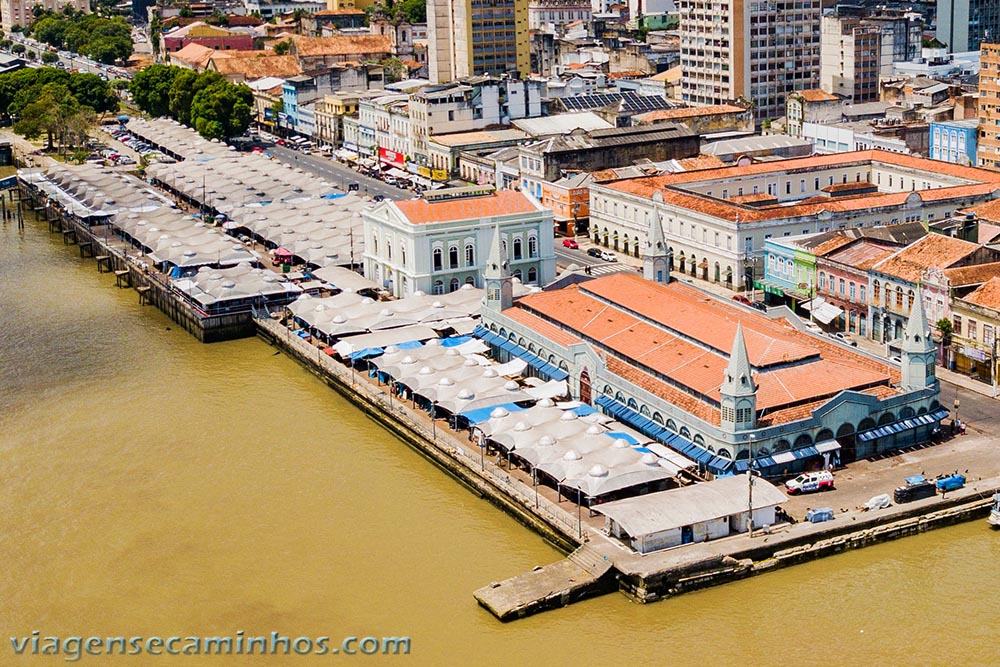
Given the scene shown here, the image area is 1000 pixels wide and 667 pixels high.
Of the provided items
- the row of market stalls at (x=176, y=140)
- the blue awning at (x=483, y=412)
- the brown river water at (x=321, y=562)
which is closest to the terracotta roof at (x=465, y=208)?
the brown river water at (x=321, y=562)

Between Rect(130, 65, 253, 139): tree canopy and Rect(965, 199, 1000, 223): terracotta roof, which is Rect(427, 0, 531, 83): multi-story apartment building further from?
Rect(965, 199, 1000, 223): terracotta roof

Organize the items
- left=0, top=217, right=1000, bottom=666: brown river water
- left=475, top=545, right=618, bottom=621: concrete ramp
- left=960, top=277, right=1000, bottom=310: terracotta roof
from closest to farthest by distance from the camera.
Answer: left=0, top=217, right=1000, bottom=666: brown river water, left=475, top=545, right=618, bottom=621: concrete ramp, left=960, top=277, right=1000, bottom=310: terracotta roof

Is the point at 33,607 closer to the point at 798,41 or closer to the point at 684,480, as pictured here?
the point at 684,480

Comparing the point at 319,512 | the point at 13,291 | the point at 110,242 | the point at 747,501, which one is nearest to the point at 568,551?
the point at 747,501

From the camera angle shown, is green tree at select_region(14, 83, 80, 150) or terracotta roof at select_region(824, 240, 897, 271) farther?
green tree at select_region(14, 83, 80, 150)

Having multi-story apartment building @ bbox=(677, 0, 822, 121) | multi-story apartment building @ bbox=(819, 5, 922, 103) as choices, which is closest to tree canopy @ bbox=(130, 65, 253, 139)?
multi-story apartment building @ bbox=(677, 0, 822, 121)

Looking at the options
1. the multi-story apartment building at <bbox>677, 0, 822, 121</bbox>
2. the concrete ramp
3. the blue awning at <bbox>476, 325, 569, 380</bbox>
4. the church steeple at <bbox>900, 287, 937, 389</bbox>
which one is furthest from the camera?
the multi-story apartment building at <bbox>677, 0, 822, 121</bbox>
